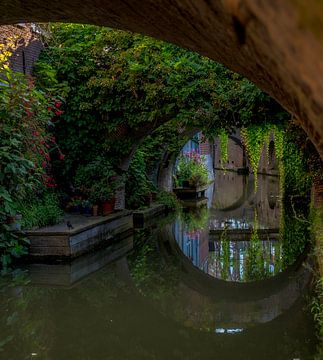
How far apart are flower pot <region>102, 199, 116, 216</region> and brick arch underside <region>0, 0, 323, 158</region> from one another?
7817 mm

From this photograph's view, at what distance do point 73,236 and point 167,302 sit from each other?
2.23m

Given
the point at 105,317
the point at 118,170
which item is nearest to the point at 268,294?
the point at 105,317

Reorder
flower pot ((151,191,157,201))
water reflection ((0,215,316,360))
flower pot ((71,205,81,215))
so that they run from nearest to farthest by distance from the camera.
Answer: water reflection ((0,215,316,360)) → flower pot ((71,205,81,215)) → flower pot ((151,191,157,201))

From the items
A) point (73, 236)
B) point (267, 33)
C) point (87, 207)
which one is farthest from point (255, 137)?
point (267, 33)

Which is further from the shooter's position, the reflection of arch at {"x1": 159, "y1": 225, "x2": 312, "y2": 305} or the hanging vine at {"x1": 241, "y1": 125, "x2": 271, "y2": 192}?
the hanging vine at {"x1": 241, "y1": 125, "x2": 271, "y2": 192}

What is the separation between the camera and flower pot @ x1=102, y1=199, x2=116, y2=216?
9334mm

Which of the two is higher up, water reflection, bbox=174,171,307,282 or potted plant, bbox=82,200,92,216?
potted plant, bbox=82,200,92,216

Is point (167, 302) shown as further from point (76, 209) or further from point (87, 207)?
point (76, 209)

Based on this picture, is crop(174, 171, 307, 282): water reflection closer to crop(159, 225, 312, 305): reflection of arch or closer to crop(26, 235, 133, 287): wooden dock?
crop(159, 225, 312, 305): reflection of arch

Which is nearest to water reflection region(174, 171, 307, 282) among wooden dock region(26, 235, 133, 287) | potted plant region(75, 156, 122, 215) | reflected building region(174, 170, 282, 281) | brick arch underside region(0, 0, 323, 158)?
reflected building region(174, 170, 282, 281)

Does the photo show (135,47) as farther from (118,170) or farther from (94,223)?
(94,223)

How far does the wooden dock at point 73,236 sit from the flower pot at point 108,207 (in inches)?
7.1

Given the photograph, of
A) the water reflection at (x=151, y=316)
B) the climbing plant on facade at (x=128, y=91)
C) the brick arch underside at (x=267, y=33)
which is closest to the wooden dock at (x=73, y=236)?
the water reflection at (x=151, y=316)

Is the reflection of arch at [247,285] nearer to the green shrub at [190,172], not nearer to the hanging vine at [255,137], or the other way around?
the hanging vine at [255,137]
